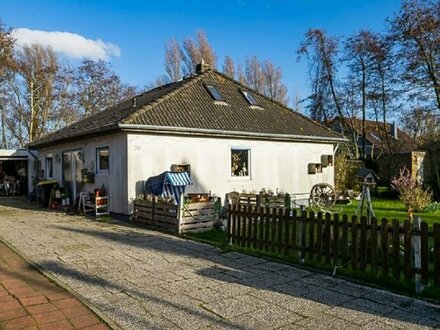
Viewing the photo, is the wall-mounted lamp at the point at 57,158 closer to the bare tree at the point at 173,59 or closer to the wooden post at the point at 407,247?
the wooden post at the point at 407,247

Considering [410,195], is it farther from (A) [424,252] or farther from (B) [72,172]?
(B) [72,172]

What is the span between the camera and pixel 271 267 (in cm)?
622

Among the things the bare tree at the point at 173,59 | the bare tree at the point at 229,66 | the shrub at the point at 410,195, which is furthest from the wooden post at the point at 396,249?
the bare tree at the point at 229,66

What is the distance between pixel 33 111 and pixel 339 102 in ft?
84.1

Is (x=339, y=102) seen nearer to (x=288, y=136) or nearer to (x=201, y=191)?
(x=288, y=136)

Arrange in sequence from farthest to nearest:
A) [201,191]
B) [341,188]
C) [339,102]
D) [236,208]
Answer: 1. [339,102]
2. [341,188]
3. [201,191]
4. [236,208]

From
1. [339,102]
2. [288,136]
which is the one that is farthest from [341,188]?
[339,102]

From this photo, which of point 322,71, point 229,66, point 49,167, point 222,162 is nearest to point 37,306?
point 222,162

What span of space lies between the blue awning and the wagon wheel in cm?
681

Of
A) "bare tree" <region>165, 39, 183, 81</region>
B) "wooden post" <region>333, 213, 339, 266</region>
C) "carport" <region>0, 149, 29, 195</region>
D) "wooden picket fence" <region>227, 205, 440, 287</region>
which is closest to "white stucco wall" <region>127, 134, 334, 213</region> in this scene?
"wooden picket fence" <region>227, 205, 440, 287</region>

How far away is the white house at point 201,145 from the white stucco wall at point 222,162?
33 millimetres

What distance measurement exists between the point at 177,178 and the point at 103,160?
3254 millimetres

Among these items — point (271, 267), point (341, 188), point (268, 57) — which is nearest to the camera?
point (271, 267)

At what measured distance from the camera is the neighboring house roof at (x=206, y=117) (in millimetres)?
12027
